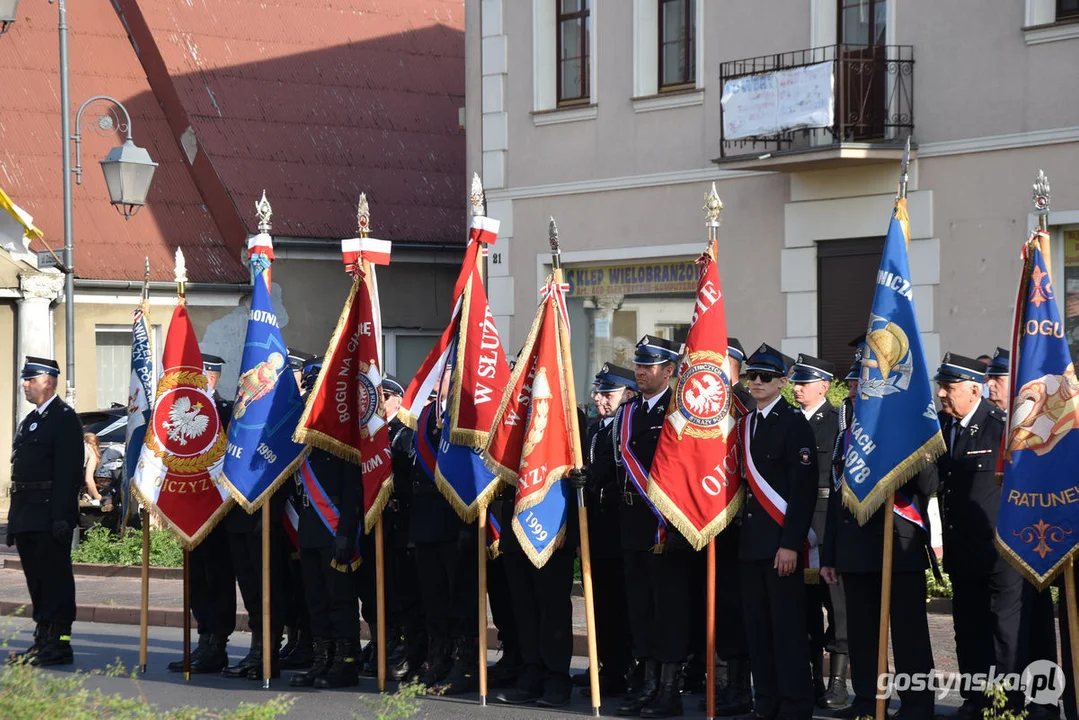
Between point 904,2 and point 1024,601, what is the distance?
10367 millimetres

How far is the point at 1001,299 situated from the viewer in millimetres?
16812

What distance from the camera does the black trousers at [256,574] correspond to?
10.9 meters

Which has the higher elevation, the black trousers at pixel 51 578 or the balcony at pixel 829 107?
the balcony at pixel 829 107

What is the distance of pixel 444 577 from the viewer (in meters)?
10.3

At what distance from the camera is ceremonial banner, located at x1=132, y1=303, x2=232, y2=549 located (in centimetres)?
1116

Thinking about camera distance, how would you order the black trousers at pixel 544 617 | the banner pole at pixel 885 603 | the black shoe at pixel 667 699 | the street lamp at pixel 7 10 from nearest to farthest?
the banner pole at pixel 885 603 → the black shoe at pixel 667 699 → the black trousers at pixel 544 617 → the street lamp at pixel 7 10

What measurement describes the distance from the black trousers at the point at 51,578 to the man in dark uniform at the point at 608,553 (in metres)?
3.79

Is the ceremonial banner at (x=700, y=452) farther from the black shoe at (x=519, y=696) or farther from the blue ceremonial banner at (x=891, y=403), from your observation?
the black shoe at (x=519, y=696)

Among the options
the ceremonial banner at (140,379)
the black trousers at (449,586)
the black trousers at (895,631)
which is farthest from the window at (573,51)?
the black trousers at (895,631)

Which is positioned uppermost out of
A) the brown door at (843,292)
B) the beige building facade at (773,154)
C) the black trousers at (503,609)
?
the beige building facade at (773,154)

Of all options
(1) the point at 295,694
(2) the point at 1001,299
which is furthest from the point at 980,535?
(2) the point at 1001,299

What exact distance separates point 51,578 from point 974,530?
6462mm

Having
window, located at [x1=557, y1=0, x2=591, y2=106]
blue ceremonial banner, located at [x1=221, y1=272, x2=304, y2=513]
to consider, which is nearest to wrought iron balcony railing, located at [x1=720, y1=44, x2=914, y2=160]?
window, located at [x1=557, y1=0, x2=591, y2=106]

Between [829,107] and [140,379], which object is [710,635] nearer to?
[140,379]
